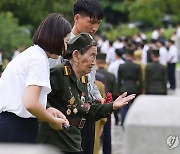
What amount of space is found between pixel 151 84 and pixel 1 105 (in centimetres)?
1132

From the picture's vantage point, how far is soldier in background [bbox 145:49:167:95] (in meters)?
16.3

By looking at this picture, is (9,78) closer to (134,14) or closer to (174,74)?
(174,74)

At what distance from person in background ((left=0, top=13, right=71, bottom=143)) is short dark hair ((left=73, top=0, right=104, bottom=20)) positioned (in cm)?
110

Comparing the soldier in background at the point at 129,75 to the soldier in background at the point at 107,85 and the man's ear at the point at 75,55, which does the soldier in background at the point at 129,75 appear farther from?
the man's ear at the point at 75,55

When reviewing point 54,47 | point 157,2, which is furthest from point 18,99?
point 157,2

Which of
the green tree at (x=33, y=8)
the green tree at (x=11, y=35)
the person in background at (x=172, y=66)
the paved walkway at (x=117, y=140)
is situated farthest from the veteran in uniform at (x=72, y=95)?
the green tree at (x=33, y=8)

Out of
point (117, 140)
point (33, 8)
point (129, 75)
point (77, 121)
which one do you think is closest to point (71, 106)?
point (77, 121)

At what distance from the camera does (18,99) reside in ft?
16.9

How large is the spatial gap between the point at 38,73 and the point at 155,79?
11.4 meters

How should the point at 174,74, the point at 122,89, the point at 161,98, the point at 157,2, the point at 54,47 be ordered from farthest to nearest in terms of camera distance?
the point at 157,2
the point at 174,74
the point at 122,89
the point at 54,47
the point at 161,98

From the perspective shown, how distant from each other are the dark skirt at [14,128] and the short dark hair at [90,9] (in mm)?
1463

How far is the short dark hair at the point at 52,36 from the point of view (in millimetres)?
5320

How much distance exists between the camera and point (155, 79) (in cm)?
1633

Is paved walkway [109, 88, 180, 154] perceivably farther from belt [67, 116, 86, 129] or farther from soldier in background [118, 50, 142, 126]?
belt [67, 116, 86, 129]
